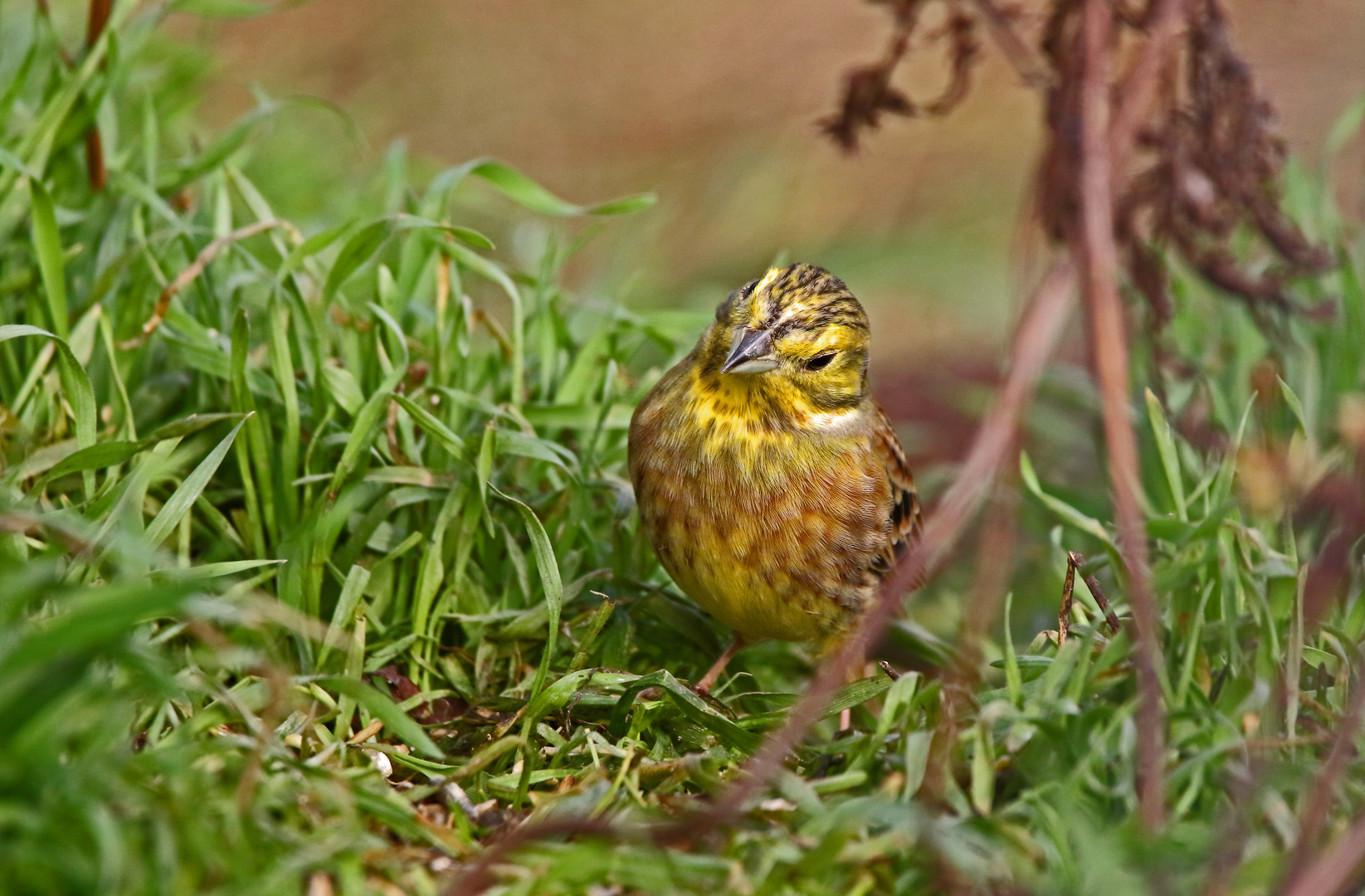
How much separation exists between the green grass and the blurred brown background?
2080 mm

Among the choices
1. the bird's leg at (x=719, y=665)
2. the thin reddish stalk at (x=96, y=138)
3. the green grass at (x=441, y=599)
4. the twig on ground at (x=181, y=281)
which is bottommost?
the bird's leg at (x=719, y=665)

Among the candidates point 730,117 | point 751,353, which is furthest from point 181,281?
point 730,117

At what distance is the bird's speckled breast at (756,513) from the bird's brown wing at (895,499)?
72mm

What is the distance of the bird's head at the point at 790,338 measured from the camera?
3.41 metres

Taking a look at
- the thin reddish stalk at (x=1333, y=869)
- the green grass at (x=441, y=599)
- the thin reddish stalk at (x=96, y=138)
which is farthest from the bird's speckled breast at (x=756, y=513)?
the thin reddish stalk at (x=96, y=138)

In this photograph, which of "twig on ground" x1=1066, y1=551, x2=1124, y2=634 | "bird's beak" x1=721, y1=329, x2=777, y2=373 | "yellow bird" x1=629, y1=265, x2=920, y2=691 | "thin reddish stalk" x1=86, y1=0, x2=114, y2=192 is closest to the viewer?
"twig on ground" x1=1066, y1=551, x2=1124, y2=634

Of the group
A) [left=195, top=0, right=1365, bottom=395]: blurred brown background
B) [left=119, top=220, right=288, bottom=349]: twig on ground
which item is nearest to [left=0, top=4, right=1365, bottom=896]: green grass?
[left=119, top=220, right=288, bottom=349]: twig on ground

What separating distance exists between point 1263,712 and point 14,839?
224cm

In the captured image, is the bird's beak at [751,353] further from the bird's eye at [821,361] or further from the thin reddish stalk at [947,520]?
the thin reddish stalk at [947,520]

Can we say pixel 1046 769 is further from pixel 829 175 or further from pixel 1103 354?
pixel 829 175

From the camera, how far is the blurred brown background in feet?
23.0

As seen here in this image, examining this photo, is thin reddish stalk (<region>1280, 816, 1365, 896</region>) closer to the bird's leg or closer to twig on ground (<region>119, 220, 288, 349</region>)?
the bird's leg

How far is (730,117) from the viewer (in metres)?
8.88

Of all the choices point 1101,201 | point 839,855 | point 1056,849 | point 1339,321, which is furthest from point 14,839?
point 1339,321
